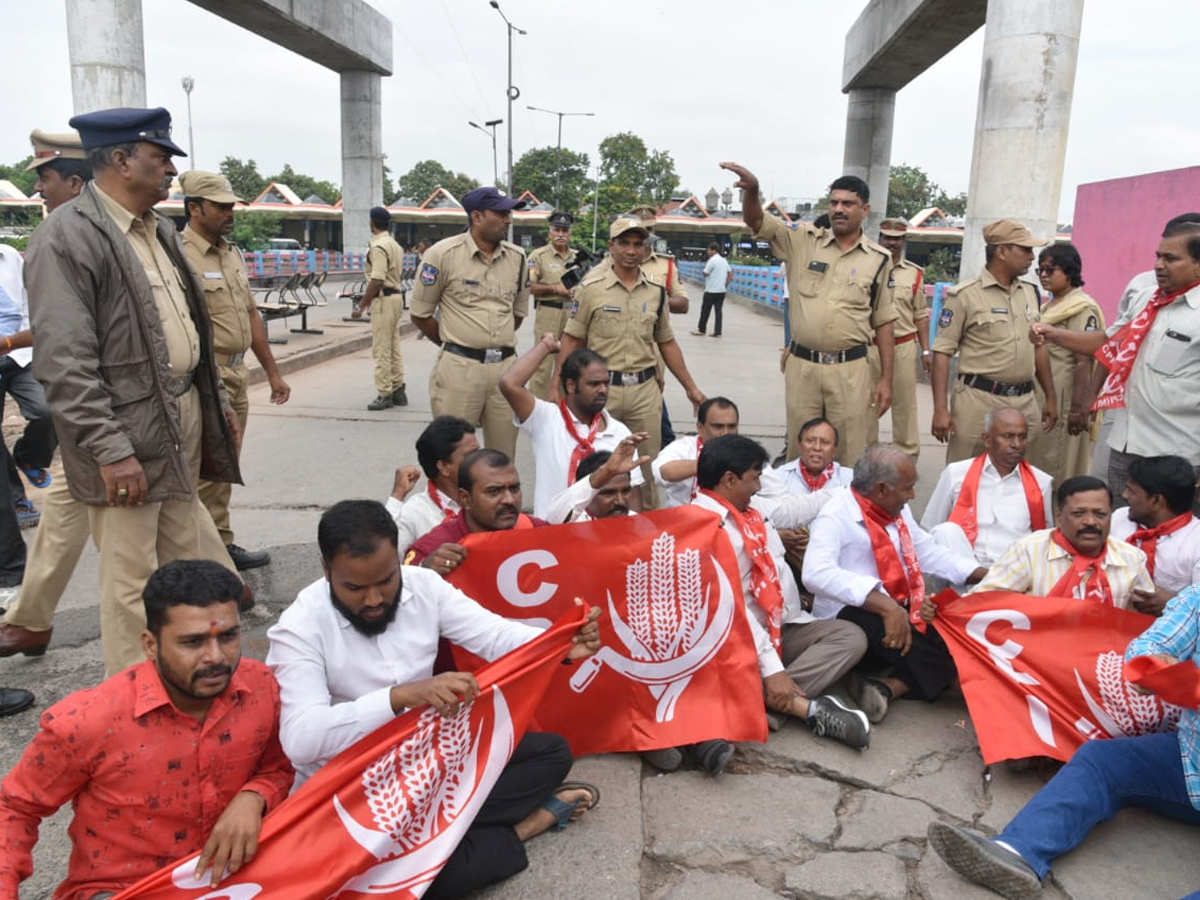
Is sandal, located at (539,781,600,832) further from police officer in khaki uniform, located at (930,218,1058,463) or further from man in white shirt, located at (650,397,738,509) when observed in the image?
police officer in khaki uniform, located at (930,218,1058,463)

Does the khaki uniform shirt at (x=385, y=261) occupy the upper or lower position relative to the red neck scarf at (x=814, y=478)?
upper

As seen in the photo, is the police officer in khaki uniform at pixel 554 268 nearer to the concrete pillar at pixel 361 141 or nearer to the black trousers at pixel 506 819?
the black trousers at pixel 506 819

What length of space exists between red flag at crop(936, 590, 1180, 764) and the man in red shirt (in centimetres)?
240

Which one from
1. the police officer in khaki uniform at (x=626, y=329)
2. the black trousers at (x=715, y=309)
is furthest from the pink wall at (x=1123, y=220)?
the black trousers at (x=715, y=309)

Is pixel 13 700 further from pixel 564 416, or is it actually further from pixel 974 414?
pixel 974 414

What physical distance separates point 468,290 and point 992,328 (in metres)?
3.10

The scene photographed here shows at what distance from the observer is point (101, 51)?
35.3 feet

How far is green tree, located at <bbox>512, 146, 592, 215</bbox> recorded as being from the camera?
77000mm

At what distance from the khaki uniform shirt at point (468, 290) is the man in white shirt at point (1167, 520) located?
3.56 metres

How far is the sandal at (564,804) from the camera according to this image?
2.85 m

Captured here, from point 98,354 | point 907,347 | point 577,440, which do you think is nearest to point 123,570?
point 98,354

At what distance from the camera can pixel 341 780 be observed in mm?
2252

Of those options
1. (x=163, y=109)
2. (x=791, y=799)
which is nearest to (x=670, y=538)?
(x=791, y=799)

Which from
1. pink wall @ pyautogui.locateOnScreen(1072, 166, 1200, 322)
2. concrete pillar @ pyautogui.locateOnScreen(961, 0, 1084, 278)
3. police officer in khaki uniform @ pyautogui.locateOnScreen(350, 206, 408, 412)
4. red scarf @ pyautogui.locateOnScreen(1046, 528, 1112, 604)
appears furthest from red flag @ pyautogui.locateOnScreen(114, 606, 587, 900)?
pink wall @ pyautogui.locateOnScreen(1072, 166, 1200, 322)
